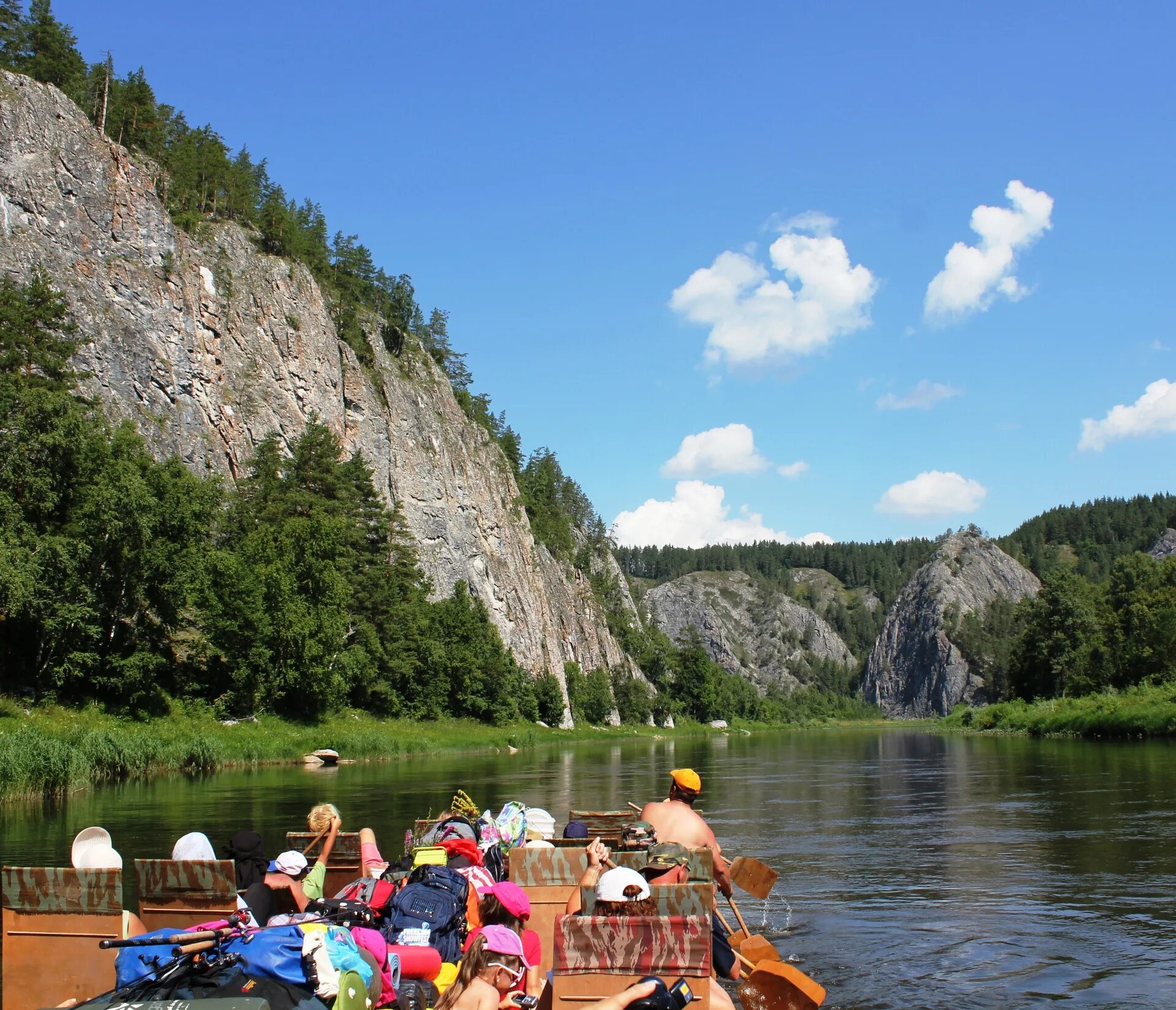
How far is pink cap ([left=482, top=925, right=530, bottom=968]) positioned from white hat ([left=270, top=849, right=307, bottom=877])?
338 cm

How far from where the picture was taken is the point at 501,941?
633cm

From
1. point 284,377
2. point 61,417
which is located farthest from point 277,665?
point 284,377

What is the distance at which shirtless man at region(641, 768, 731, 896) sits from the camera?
901 centimetres

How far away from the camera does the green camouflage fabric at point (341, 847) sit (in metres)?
11.1

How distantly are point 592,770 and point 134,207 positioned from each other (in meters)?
46.6

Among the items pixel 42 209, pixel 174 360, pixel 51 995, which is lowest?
pixel 51 995

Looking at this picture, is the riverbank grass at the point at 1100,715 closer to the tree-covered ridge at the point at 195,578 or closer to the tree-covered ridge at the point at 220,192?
the tree-covered ridge at the point at 195,578

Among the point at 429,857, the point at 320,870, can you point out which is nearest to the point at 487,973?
the point at 429,857

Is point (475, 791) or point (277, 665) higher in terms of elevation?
point (277, 665)

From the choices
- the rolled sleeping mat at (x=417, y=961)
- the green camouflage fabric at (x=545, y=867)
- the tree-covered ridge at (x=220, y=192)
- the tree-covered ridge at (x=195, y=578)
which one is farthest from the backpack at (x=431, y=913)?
the tree-covered ridge at (x=220, y=192)

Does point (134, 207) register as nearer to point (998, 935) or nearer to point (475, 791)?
point (475, 791)

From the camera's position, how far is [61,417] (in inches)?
1624

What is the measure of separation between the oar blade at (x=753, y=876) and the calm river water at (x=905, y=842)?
1.18 m

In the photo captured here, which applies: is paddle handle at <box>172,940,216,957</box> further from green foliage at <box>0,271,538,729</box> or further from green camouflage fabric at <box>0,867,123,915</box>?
green foliage at <box>0,271,538,729</box>
